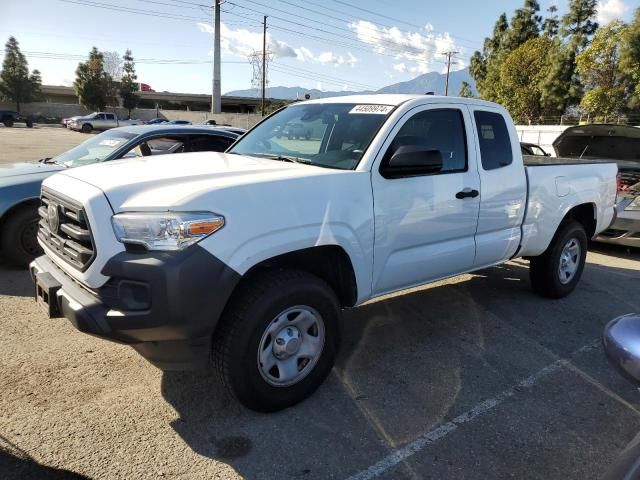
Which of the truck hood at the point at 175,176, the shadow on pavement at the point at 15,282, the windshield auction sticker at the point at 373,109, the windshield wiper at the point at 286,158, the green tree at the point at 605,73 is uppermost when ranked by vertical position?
the green tree at the point at 605,73

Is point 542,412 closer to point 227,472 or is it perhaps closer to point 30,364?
point 227,472

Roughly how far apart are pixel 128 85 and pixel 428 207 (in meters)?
70.6

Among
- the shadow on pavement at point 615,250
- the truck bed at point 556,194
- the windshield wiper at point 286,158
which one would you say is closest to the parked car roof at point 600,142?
the shadow on pavement at point 615,250

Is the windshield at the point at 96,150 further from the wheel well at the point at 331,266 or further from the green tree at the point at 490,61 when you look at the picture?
the green tree at the point at 490,61

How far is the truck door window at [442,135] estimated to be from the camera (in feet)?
12.3

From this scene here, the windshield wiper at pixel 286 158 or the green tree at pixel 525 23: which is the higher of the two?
the green tree at pixel 525 23

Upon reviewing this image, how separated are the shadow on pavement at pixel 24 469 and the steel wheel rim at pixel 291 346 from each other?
1.10m

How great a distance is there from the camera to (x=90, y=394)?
10.6ft

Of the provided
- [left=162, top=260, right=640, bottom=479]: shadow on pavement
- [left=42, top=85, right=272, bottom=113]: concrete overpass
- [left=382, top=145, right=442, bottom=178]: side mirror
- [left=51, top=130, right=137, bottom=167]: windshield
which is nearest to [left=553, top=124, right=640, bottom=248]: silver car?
[left=162, top=260, right=640, bottom=479]: shadow on pavement

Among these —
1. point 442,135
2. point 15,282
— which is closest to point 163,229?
point 442,135

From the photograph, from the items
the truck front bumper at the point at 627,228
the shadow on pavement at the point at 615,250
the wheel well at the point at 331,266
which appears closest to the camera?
the wheel well at the point at 331,266

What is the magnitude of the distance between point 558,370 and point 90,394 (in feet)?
10.9

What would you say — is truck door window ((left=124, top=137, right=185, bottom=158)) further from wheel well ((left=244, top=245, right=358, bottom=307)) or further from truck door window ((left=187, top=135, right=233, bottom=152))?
wheel well ((left=244, top=245, right=358, bottom=307))

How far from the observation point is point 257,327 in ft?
9.39
